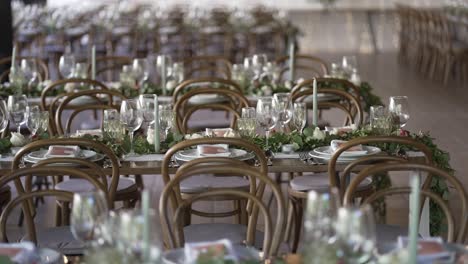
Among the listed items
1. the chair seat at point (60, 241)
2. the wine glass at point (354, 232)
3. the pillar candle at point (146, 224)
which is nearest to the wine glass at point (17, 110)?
the chair seat at point (60, 241)

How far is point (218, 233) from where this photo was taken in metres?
4.38

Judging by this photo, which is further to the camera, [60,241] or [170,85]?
[170,85]

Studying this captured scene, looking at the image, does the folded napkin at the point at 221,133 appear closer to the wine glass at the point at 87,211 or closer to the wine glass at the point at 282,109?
the wine glass at the point at 282,109

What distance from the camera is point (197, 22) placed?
1343 centimetres

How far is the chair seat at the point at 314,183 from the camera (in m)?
5.08

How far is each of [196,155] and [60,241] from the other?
29.6 inches

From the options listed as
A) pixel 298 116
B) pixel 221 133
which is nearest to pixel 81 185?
pixel 221 133

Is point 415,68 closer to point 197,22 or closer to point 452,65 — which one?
point 452,65

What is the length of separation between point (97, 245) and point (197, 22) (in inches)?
429

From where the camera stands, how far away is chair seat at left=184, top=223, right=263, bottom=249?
4309 millimetres

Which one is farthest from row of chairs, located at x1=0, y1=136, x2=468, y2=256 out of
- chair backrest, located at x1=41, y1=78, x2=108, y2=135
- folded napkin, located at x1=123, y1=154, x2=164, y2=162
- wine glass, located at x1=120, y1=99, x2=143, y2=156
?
chair backrest, located at x1=41, y1=78, x2=108, y2=135

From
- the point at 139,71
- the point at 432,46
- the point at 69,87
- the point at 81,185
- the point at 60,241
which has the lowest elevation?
the point at 60,241

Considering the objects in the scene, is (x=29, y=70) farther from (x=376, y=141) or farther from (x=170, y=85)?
(x=376, y=141)

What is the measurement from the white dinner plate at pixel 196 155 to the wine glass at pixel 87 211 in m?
1.73
